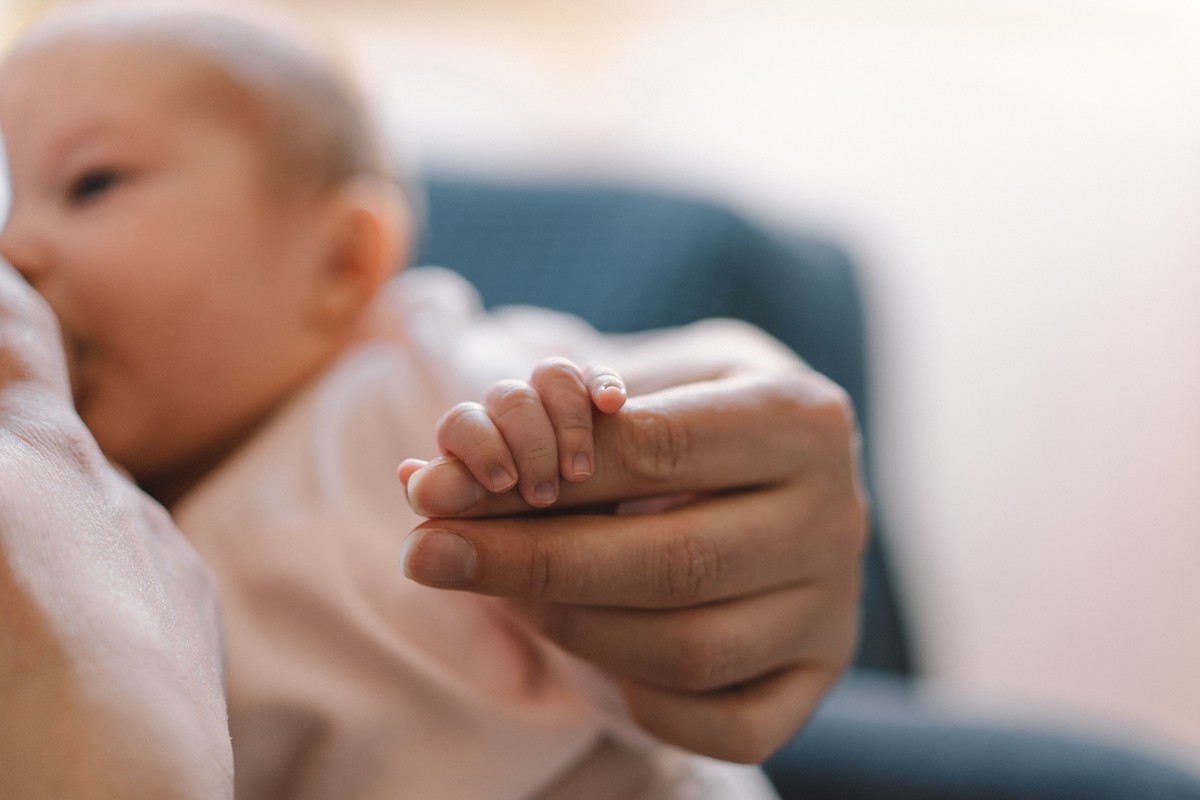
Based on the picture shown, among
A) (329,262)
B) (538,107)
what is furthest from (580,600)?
(538,107)

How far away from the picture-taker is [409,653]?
1.94 ft

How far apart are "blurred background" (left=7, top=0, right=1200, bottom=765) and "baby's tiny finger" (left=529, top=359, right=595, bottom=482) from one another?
5.02ft

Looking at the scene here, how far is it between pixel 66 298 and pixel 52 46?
151mm

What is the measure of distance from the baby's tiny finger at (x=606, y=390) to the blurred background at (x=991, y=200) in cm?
152

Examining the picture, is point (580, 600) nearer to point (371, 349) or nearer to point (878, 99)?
point (371, 349)

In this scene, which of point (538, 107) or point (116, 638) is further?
point (538, 107)

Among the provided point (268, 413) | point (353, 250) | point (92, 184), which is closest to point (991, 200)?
point (353, 250)

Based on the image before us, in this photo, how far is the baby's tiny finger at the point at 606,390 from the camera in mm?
453

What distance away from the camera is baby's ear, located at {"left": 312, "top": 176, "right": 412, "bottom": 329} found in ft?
2.60

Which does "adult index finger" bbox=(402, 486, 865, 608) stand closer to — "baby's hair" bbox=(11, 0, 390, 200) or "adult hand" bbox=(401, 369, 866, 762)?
"adult hand" bbox=(401, 369, 866, 762)

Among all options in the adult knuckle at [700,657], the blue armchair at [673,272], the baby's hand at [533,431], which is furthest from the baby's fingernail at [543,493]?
the blue armchair at [673,272]

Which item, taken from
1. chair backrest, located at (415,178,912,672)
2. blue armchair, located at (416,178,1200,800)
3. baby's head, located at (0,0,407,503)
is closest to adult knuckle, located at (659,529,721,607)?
baby's head, located at (0,0,407,503)

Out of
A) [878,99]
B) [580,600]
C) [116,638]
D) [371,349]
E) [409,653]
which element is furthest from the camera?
[878,99]

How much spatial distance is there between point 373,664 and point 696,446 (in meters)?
0.23
